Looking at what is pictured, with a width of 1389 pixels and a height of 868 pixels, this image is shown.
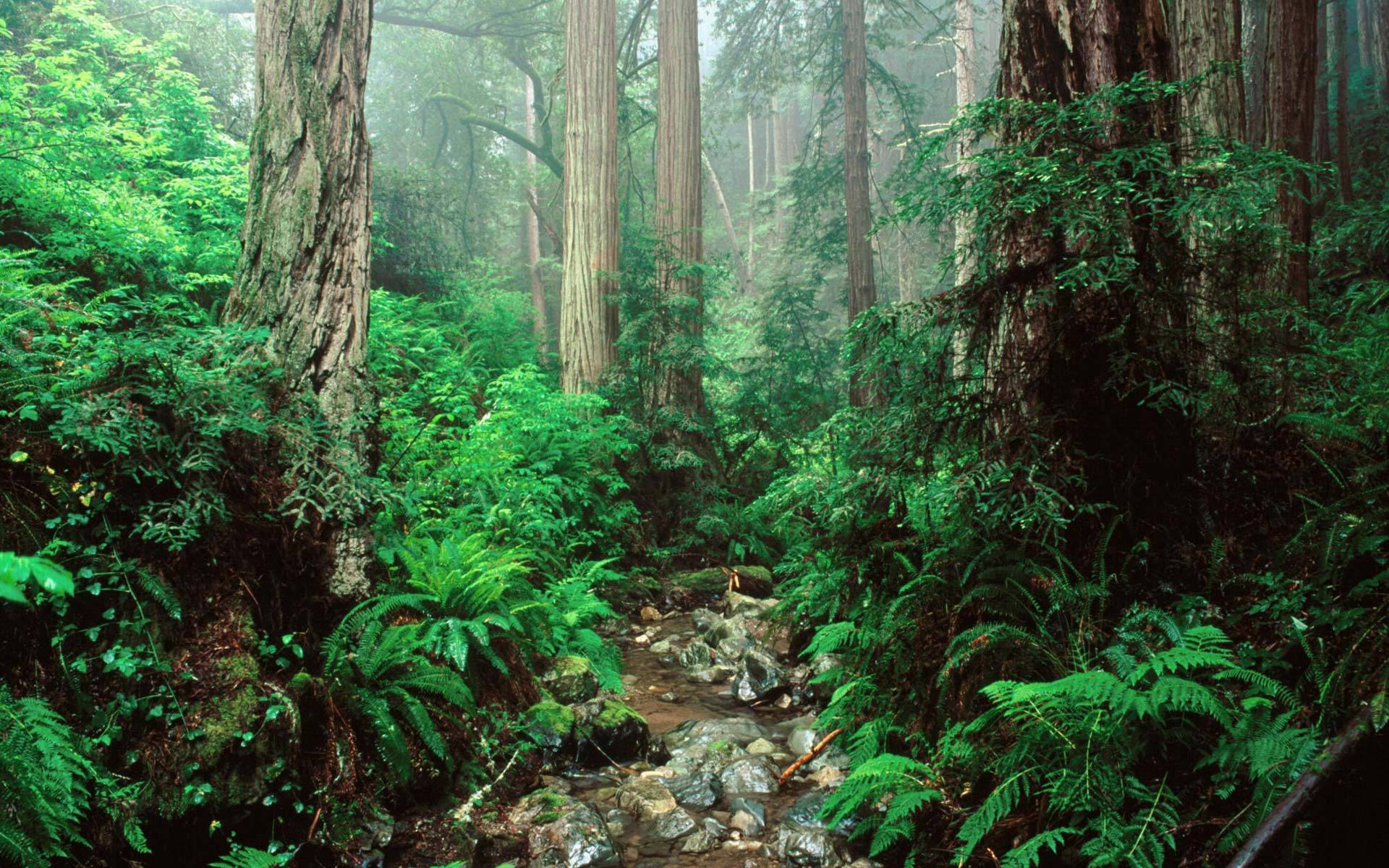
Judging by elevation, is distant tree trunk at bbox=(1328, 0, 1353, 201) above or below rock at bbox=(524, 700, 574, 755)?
above

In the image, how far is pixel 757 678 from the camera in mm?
5793

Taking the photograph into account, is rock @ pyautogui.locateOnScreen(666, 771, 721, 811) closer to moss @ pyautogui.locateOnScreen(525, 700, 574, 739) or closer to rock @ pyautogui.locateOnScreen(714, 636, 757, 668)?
moss @ pyautogui.locateOnScreen(525, 700, 574, 739)

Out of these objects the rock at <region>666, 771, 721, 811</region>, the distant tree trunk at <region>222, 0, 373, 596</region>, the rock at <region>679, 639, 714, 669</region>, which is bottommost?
the rock at <region>679, 639, 714, 669</region>

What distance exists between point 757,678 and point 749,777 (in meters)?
1.57

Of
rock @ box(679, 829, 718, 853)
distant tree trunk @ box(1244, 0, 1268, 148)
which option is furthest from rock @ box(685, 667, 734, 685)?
distant tree trunk @ box(1244, 0, 1268, 148)

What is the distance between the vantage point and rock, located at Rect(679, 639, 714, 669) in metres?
6.36

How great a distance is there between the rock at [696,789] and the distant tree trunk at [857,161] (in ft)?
33.1

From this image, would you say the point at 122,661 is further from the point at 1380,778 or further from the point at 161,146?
the point at 161,146

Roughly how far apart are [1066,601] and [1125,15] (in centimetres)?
276

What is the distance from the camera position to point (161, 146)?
7.73 meters

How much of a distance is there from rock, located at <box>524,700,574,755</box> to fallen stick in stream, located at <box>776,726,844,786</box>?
1259 mm

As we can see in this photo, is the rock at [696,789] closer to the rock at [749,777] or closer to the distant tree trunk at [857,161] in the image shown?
the rock at [749,777]

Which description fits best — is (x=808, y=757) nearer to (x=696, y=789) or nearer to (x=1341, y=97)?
(x=696, y=789)

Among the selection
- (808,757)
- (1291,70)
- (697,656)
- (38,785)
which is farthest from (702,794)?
(1291,70)
